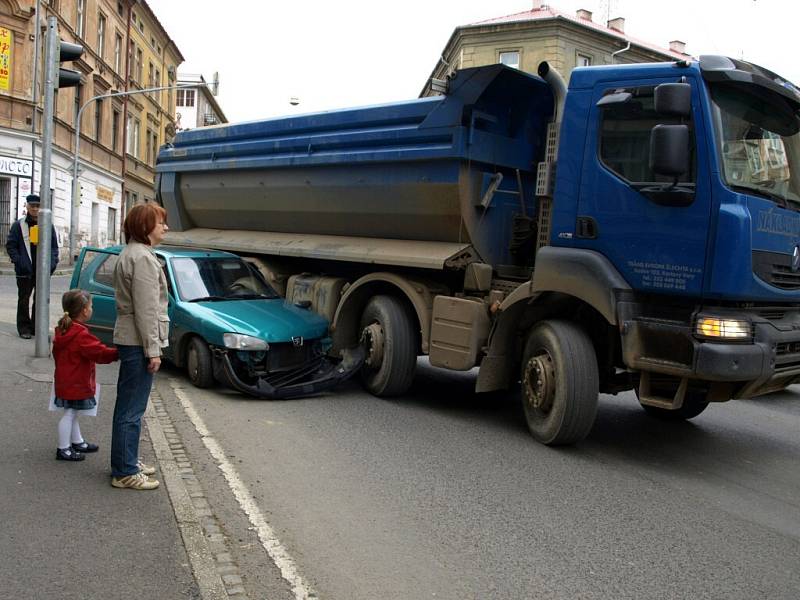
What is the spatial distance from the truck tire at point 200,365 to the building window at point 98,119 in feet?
107

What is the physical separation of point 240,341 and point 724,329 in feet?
14.6

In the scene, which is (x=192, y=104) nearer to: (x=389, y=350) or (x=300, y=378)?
(x=300, y=378)

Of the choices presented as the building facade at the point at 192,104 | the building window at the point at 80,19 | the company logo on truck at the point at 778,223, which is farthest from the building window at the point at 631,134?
the building facade at the point at 192,104

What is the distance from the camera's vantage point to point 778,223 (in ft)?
17.3

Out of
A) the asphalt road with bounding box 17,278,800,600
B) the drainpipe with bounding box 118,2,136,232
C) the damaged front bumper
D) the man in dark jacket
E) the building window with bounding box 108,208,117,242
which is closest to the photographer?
the asphalt road with bounding box 17,278,800,600

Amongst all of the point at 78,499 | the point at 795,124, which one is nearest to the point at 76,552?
the point at 78,499

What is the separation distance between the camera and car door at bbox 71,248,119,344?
8758 mm

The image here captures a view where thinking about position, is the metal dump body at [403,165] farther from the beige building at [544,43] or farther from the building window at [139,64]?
the building window at [139,64]

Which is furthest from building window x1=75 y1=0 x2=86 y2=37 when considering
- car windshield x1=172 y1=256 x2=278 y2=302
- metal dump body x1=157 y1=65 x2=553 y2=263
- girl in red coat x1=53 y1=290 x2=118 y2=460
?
girl in red coat x1=53 y1=290 x2=118 y2=460

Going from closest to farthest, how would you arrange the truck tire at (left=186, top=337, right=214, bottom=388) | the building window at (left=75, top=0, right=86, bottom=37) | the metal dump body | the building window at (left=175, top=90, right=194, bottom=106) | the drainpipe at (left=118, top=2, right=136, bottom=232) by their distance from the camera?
the metal dump body < the truck tire at (left=186, top=337, right=214, bottom=388) < the building window at (left=75, top=0, right=86, bottom=37) < the drainpipe at (left=118, top=2, right=136, bottom=232) < the building window at (left=175, top=90, right=194, bottom=106)

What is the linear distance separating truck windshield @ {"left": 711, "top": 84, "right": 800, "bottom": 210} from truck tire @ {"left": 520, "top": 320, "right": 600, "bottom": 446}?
1.66 meters

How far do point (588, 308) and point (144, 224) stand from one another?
3542mm

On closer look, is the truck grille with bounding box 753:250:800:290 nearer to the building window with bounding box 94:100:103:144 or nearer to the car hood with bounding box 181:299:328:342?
the car hood with bounding box 181:299:328:342

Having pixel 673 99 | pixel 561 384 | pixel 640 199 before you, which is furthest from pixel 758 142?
pixel 561 384
